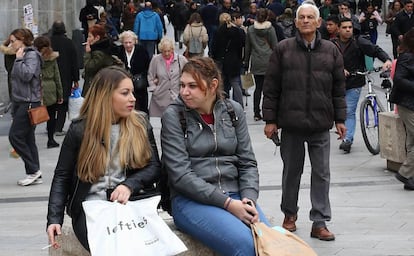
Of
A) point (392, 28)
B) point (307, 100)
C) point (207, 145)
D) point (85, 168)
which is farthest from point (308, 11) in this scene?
point (392, 28)

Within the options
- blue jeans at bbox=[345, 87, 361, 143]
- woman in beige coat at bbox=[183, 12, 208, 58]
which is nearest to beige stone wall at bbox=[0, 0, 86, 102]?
woman in beige coat at bbox=[183, 12, 208, 58]

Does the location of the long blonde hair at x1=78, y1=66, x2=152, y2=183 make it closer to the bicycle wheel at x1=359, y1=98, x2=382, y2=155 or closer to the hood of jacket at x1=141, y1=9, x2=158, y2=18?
the bicycle wheel at x1=359, y1=98, x2=382, y2=155

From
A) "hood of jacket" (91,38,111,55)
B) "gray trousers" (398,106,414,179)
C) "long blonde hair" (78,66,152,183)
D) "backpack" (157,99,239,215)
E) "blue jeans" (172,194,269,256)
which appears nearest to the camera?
"blue jeans" (172,194,269,256)

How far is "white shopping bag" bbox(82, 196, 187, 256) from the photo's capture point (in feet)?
17.3

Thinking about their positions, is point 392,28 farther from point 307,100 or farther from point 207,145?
point 207,145

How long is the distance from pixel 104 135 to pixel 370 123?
7973 mm

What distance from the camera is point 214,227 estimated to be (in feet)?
18.2

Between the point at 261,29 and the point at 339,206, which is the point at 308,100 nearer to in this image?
the point at 339,206

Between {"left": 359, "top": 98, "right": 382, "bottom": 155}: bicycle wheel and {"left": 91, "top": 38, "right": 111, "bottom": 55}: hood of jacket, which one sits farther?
{"left": 91, "top": 38, "right": 111, "bottom": 55}: hood of jacket

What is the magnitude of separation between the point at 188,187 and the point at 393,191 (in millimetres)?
5156

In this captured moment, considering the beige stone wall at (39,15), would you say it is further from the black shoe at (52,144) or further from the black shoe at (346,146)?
the black shoe at (346,146)

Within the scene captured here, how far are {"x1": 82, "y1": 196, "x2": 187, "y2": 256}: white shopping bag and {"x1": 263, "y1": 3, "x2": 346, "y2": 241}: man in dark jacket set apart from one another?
281 centimetres

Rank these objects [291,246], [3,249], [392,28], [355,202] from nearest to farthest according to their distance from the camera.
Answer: [291,246], [3,249], [355,202], [392,28]

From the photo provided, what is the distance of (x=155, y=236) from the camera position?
17.6 feet
